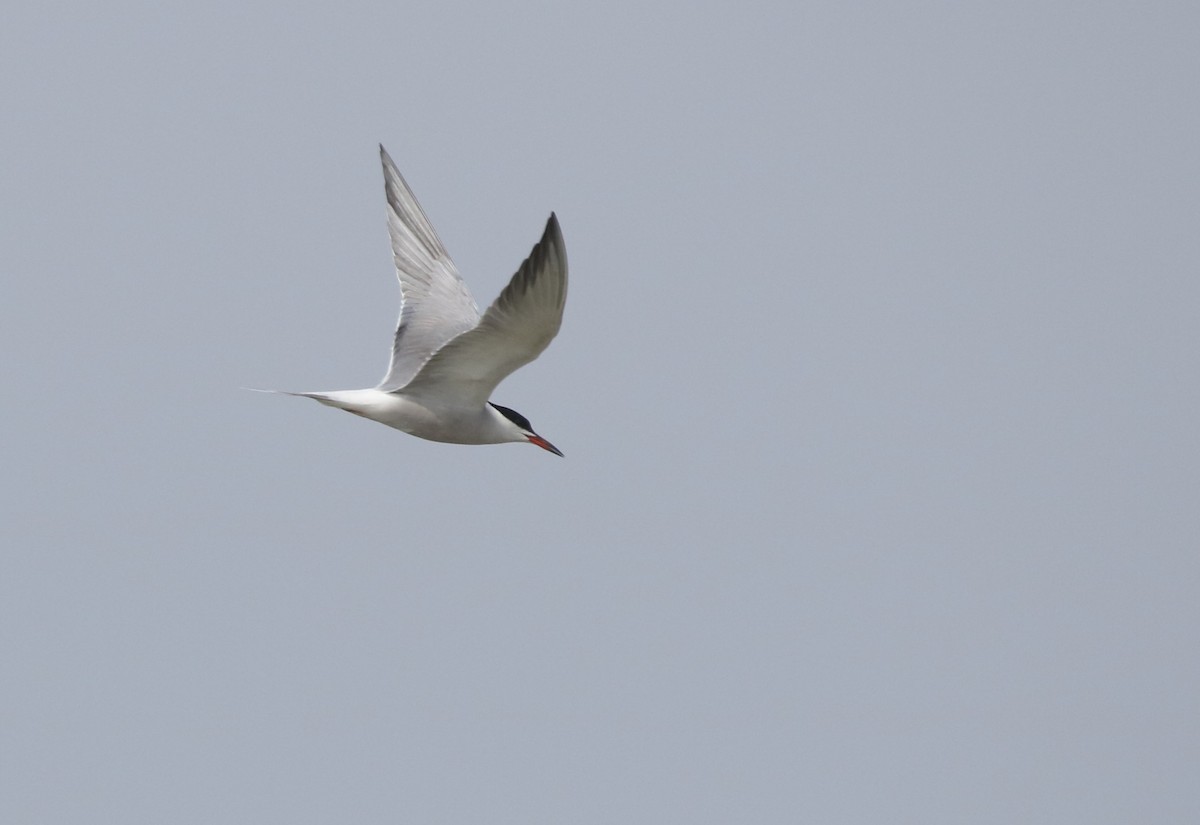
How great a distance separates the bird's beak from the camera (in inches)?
528

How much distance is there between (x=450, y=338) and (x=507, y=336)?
1.83 meters

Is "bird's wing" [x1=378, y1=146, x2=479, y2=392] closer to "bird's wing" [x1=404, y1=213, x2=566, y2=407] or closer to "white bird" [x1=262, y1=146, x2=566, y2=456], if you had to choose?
"white bird" [x1=262, y1=146, x2=566, y2=456]

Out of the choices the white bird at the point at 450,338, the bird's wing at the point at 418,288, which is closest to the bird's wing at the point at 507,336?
the white bird at the point at 450,338

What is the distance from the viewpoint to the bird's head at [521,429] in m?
13.2

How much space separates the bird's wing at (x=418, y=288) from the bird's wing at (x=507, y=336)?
0.83 meters

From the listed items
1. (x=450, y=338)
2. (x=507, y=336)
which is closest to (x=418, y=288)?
(x=450, y=338)

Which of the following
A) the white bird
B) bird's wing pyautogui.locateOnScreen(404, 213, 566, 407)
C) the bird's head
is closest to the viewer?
bird's wing pyautogui.locateOnScreen(404, 213, 566, 407)

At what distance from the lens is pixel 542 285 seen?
1086cm

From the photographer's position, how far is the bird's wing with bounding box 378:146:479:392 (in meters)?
13.8

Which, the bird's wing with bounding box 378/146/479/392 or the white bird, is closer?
the white bird

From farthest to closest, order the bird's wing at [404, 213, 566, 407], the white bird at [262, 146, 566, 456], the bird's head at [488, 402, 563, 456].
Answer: the bird's head at [488, 402, 563, 456], the white bird at [262, 146, 566, 456], the bird's wing at [404, 213, 566, 407]

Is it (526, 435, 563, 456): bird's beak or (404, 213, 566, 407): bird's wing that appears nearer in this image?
(404, 213, 566, 407): bird's wing

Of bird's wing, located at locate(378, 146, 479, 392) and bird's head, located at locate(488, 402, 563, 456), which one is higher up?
bird's wing, located at locate(378, 146, 479, 392)

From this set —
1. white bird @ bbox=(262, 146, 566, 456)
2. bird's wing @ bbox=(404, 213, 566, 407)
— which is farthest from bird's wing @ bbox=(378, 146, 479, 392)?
bird's wing @ bbox=(404, 213, 566, 407)
